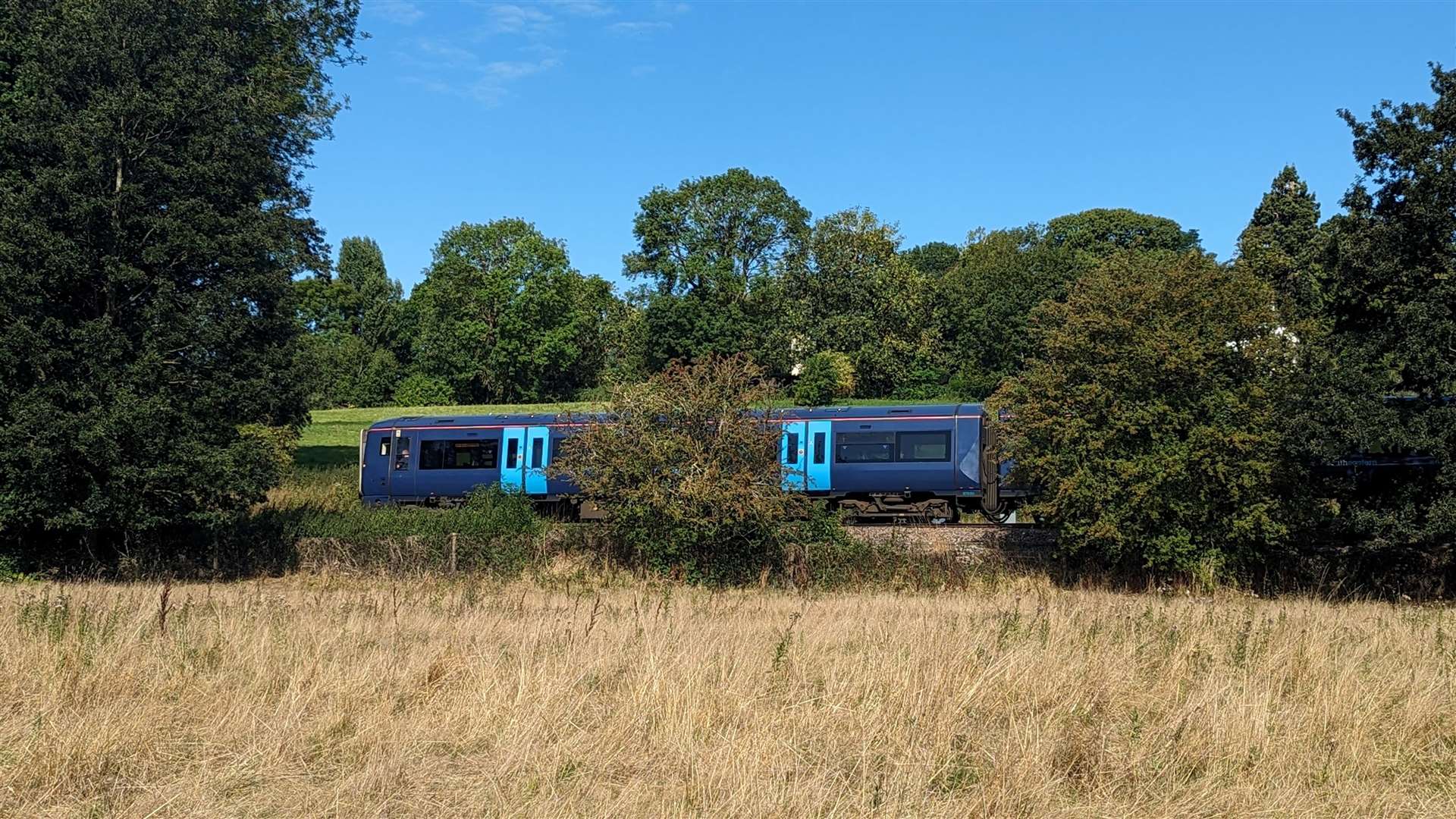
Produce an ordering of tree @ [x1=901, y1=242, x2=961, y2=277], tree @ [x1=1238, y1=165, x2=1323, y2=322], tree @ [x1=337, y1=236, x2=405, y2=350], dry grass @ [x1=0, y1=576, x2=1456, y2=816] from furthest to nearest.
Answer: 1. tree @ [x1=901, y1=242, x2=961, y2=277]
2. tree @ [x1=337, y1=236, x2=405, y2=350]
3. tree @ [x1=1238, y1=165, x2=1323, y2=322]
4. dry grass @ [x1=0, y1=576, x2=1456, y2=816]

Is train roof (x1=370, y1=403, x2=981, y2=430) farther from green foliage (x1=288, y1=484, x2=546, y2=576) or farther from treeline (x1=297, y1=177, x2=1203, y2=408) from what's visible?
treeline (x1=297, y1=177, x2=1203, y2=408)

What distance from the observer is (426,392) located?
73.2m

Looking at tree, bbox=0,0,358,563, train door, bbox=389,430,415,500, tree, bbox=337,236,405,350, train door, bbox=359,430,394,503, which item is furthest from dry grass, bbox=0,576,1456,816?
tree, bbox=337,236,405,350

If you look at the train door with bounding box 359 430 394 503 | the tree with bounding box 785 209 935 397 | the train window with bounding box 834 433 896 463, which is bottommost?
the train door with bounding box 359 430 394 503

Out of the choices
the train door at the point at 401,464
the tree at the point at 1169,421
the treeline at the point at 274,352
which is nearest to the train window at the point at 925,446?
the treeline at the point at 274,352

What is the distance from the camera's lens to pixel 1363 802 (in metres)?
5.89

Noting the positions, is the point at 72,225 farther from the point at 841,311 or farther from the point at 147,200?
the point at 841,311

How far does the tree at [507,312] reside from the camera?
224ft

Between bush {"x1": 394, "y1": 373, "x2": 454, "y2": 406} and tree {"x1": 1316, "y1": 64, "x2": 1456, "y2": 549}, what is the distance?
202 ft

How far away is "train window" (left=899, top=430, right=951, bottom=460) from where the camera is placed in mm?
25750

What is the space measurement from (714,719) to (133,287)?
16237mm

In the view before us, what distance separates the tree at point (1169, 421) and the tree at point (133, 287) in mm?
13171

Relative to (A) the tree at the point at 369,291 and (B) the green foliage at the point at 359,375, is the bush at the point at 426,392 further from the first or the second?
(A) the tree at the point at 369,291

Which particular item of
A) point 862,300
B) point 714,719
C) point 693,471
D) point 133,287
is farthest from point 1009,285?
point 714,719
